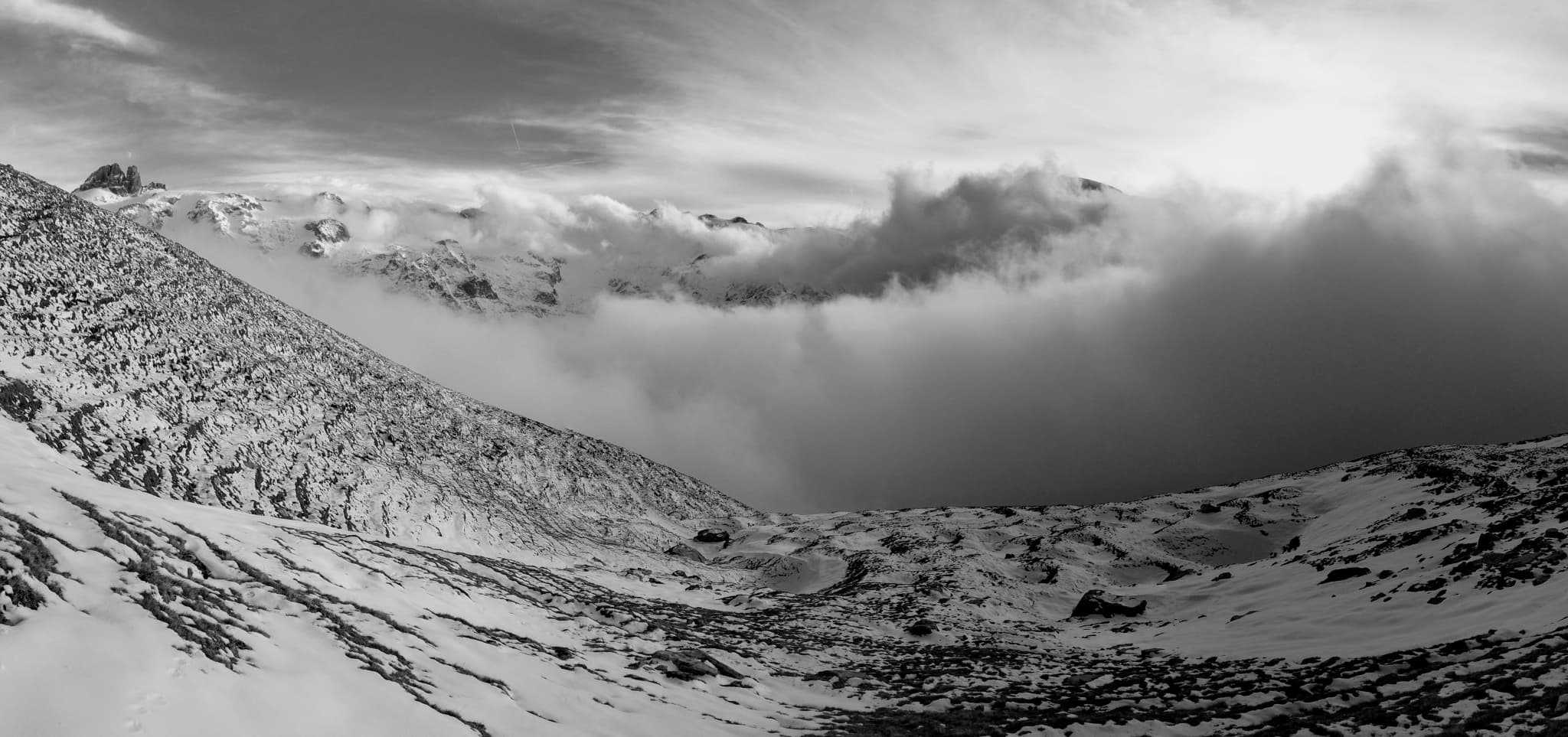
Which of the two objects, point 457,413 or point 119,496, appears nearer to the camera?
point 119,496

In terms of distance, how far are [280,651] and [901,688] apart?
23.3m

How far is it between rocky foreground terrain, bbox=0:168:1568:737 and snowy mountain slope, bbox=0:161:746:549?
288 millimetres

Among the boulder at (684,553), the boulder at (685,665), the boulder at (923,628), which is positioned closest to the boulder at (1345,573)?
the boulder at (923,628)

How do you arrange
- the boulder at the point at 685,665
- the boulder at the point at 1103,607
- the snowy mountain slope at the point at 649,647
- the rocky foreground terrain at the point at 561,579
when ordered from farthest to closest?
the boulder at the point at 1103,607
the boulder at the point at 685,665
the rocky foreground terrain at the point at 561,579
the snowy mountain slope at the point at 649,647

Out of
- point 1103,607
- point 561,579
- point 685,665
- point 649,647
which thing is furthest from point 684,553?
point 685,665

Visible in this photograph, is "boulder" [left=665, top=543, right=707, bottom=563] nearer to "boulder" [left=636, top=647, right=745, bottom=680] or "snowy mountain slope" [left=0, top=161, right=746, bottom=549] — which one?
"snowy mountain slope" [left=0, top=161, right=746, bottom=549]

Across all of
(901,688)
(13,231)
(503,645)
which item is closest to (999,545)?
(901,688)

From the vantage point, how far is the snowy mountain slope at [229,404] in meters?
42.4

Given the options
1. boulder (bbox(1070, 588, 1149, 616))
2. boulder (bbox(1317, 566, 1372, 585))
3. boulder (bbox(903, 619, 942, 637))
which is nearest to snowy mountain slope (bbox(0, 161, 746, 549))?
boulder (bbox(903, 619, 942, 637))

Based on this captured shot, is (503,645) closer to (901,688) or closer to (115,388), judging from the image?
(901,688)

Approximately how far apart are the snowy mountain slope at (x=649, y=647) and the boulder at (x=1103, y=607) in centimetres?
159

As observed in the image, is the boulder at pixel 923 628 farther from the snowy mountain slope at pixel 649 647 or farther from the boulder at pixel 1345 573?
the boulder at pixel 1345 573

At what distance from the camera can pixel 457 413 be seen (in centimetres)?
7931

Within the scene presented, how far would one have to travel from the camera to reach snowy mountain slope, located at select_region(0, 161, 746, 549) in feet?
139
